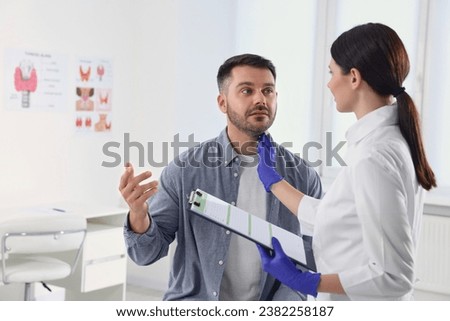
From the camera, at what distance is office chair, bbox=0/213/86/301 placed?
290cm

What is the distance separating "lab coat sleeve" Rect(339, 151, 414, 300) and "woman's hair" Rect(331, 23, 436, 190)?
89 mm

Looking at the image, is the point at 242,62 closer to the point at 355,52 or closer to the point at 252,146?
the point at 252,146

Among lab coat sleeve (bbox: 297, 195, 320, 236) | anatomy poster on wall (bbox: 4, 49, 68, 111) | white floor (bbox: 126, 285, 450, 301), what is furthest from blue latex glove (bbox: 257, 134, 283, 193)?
white floor (bbox: 126, 285, 450, 301)

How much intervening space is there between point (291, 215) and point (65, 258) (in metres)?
1.87

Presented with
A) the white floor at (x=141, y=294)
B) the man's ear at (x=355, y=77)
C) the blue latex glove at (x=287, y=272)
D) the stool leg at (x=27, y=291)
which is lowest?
the white floor at (x=141, y=294)

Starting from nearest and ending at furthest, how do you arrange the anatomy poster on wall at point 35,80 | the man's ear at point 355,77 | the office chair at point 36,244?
1. the man's ear at point 355,77
2. the office chair at point 36,244
3. the anatomy poster on wall at point 35,80

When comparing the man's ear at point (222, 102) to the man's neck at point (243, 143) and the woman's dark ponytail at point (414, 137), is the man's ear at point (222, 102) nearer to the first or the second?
the man's neck at point (243, 143)

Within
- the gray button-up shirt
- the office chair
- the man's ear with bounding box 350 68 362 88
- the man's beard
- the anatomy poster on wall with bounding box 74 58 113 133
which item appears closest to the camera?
the man's ear with bounding box 350 68 362 88

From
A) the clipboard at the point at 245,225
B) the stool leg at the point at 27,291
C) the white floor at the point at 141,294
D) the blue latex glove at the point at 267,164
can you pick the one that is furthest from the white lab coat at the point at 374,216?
the white floor at the point at 141,294

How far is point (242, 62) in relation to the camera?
6.48 feet

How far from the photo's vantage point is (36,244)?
9.71 ft

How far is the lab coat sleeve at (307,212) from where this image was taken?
167 centimetres

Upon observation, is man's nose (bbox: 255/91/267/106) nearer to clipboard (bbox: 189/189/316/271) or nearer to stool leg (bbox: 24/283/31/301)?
clipboard (bbox: 189/189/316/271)

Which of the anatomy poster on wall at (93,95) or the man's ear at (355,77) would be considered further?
the anatomy poster on wall at (93,95)
